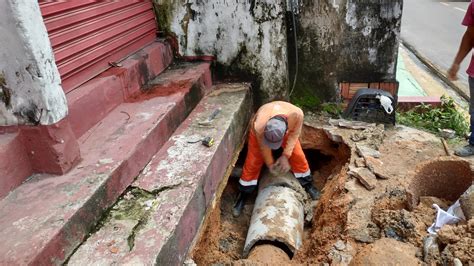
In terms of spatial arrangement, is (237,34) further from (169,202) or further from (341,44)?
(169,202)

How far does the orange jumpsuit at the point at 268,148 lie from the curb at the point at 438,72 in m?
4.12

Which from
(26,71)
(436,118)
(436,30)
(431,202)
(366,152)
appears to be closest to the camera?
(26,71)

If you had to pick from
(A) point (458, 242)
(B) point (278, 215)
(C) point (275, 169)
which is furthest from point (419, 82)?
(A) point (458, 242)

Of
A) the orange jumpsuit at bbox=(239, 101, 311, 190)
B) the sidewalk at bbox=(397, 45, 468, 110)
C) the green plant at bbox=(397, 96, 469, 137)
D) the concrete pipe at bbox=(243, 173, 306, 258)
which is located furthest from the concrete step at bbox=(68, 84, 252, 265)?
the sidewalk at bbox=(397, 45, 468, 110)

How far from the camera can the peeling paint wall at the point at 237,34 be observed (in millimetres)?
4352

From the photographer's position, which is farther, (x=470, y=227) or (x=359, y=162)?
(x=359, y=162)

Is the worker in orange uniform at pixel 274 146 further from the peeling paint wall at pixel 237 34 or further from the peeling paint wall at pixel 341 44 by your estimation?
the peeling paint wall at pixel 341 44

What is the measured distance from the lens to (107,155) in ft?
8.69

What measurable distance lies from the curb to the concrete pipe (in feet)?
14.8

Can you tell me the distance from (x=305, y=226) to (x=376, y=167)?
975 millimetres

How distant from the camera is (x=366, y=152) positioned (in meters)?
4.10

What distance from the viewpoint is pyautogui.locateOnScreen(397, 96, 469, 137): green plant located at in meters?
4.92

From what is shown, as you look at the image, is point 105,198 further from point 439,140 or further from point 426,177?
point 439,140

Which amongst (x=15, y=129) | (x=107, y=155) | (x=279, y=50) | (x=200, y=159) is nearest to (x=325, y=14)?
(x=279, y=50)
